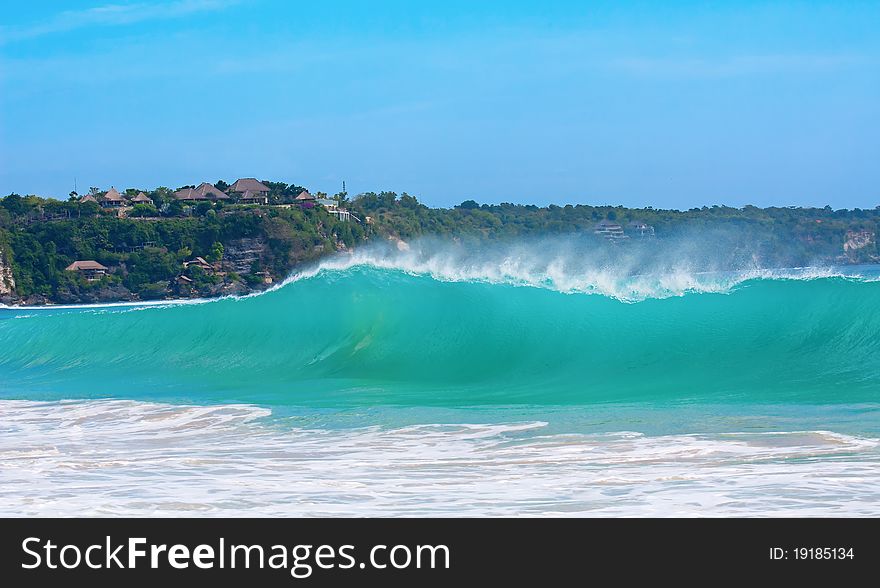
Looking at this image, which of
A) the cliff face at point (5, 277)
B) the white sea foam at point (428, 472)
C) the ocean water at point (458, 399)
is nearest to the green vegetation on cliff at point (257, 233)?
the cliff face at point (5, 277)

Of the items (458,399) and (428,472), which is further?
(458,399)

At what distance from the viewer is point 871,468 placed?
772 cm

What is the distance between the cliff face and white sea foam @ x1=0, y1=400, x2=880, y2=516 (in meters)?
82.8

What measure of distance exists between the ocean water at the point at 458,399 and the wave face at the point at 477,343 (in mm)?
55

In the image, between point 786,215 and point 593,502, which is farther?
point 786,215

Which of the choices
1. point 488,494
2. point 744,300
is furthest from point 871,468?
point 744,300

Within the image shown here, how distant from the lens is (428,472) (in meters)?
8.25

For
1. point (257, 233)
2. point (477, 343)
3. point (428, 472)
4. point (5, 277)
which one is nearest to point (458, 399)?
point (477, 343)

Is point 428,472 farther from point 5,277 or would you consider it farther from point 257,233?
point 257,233

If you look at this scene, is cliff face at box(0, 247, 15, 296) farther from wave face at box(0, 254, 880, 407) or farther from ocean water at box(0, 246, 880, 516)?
wave face at box(0, 254, 880, 407)

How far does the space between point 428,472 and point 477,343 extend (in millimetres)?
8109

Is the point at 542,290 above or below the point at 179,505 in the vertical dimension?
above
